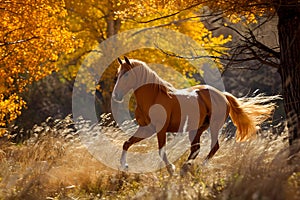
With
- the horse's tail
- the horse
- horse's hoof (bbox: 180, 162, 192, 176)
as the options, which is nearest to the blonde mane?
the horse

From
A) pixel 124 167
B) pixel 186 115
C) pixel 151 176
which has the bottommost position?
pixel 124 167

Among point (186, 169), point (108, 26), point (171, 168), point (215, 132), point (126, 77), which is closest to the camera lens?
point (186, 169)

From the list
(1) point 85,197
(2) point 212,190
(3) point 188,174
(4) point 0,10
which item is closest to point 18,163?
(1) point 85,197

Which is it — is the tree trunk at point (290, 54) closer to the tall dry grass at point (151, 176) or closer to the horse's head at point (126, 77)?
the tall dry grass at point (151, 176)

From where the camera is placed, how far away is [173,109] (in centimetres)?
888

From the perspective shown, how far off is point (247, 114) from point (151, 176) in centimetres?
301

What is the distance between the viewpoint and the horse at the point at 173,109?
28.3ft

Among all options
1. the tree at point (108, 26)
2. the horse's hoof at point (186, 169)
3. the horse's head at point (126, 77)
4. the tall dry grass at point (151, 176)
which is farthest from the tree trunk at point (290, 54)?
the tree at point (108, 26)

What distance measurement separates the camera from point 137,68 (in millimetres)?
8578

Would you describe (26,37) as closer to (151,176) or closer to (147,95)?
(147,95)

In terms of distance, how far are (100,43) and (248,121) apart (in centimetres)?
1093

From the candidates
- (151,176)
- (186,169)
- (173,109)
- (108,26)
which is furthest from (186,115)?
(108,26)

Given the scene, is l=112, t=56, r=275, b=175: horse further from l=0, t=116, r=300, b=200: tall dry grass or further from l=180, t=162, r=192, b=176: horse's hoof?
l=180, t=162, r=192, b=176: horse's hoof

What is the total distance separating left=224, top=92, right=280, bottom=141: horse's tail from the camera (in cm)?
→ 970
